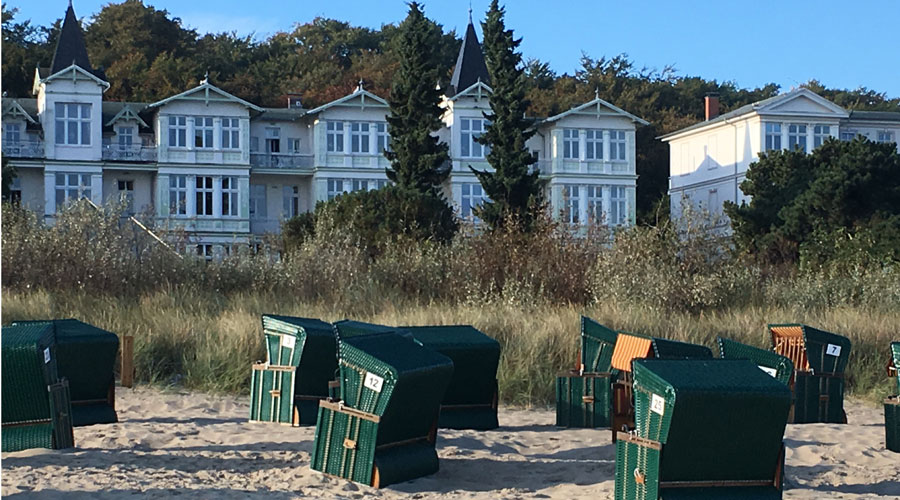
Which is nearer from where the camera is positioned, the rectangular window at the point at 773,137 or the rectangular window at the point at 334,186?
the rectangular window at the point at 334,186

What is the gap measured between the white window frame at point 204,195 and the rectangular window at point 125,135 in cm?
326

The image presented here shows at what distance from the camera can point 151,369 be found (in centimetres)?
1505

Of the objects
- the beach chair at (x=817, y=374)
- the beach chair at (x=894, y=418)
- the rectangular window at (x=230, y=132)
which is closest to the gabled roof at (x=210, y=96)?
the rectangular window at (x=230, y=132)

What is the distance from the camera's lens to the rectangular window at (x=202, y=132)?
151 ft

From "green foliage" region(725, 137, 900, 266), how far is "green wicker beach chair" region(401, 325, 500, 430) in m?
22.3

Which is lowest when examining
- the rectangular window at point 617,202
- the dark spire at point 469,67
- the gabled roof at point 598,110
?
the rectangular window at point 617,202

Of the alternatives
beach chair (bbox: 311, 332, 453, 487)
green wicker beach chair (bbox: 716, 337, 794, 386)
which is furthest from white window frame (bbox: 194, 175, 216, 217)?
beach chair (bbox: 311, 332, 453, 487)

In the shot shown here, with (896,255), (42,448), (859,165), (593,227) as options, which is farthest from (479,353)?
(859,165)

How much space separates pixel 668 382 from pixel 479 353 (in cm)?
388

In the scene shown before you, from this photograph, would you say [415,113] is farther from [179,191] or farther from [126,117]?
[126,117]

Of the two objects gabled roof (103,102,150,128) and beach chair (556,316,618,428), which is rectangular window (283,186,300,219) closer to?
gabled roof (103,102,150,128)

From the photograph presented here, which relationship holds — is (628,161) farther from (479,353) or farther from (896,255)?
(479,353)

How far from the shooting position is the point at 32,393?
9820 mm

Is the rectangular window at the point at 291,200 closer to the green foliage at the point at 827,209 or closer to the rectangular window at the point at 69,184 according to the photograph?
the rectangular window at the point at 69,184
